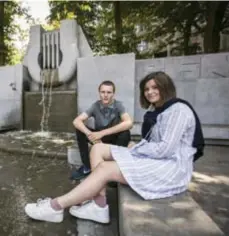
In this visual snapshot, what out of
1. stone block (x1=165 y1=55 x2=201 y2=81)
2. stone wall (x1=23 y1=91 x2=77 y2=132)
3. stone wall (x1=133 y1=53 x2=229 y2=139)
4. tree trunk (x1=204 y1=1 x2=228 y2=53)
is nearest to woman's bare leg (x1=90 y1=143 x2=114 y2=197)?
stone wall (x1=133 y1=53 x2=229 y2=139)

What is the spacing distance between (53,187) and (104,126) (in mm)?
870

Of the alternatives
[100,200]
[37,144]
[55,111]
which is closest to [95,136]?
[100,200]

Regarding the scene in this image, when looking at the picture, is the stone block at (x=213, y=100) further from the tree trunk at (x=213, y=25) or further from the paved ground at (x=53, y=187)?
the tree trunk at (x=213, y=25)

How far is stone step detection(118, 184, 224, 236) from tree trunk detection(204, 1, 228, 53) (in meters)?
7.50

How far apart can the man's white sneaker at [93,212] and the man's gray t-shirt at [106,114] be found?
1.11 m

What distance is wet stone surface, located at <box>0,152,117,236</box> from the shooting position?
1883mm

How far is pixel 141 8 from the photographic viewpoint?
10344 mm

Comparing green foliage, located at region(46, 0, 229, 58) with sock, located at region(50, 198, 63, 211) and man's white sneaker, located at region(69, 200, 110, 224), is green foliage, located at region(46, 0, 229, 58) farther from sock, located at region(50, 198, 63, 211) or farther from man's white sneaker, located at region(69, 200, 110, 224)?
sock, located at region(50, 198, 63, 211)

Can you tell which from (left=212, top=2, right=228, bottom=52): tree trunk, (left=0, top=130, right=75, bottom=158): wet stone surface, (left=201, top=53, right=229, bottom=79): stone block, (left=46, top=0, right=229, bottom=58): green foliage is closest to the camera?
(left=0, top=130, right=75, bottom=158): wet stone surface

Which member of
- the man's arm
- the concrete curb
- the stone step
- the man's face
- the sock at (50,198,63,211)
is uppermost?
the man's face

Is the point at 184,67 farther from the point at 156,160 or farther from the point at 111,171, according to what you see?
the point at 111,171

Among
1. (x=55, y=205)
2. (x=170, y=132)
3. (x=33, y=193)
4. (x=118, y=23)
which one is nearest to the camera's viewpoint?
(x=170, y=132)

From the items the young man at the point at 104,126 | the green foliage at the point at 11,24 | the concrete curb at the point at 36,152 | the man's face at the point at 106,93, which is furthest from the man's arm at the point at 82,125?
the green foliage at the point at 11,24

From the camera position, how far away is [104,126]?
2.92m
